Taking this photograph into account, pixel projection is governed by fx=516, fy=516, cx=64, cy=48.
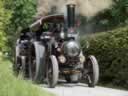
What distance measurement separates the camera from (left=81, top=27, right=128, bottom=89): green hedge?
1493 cm

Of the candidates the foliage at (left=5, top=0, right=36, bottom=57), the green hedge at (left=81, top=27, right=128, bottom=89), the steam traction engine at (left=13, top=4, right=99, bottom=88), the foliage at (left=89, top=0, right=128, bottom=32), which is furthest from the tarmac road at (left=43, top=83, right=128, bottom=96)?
the foliage at (left=5, top=0, right=36, bottom=57)

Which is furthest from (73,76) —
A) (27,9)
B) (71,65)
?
(27,9)

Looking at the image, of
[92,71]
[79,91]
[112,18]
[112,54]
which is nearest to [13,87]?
[79,91]

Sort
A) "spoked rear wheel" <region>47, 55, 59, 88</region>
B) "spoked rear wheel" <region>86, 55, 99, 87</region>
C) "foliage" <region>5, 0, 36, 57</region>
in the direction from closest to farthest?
1. "spoked rear wheel" <region>47, 55, 59, 88</region>
2. "spoked rear wheel" <region>86, 55, 99, 87</region>
3. "foliage" <region>5, 0, 36, 57</region>

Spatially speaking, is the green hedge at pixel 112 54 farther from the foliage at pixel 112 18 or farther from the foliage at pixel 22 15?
the foliage at pixel 22 15

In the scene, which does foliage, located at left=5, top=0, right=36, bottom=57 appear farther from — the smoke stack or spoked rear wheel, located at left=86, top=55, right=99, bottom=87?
spoked rear wheel, located at left=86, top=55, right=99, bottom=87

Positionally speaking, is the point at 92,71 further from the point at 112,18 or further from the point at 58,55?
the point at 112,18

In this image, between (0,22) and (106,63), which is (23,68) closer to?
(106,63)

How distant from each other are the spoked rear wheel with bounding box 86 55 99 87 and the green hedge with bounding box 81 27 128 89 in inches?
29.1

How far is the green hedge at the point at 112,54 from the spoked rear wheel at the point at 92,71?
2.42ft

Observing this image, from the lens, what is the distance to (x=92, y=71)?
14852 millimetres

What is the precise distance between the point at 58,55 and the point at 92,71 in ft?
3.58

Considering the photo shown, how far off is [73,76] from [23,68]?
225 centimetres

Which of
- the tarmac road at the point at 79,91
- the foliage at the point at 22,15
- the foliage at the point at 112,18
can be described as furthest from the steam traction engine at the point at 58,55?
the foliage at the point at 22,15
